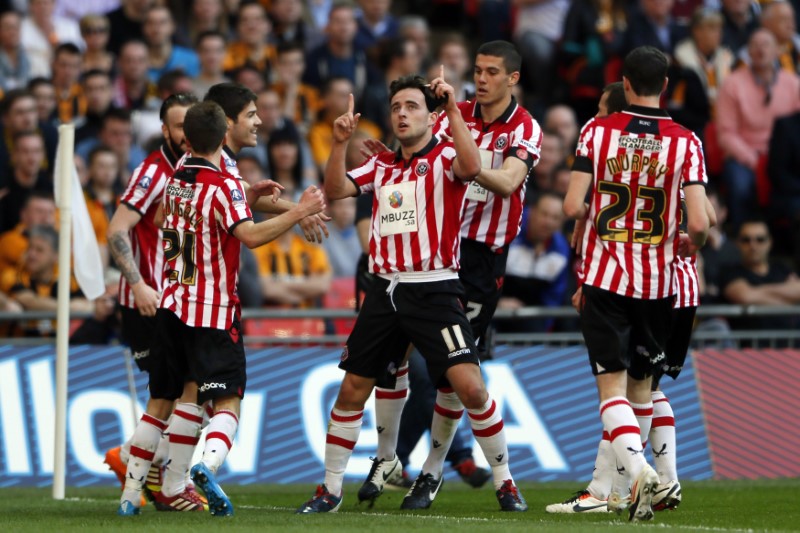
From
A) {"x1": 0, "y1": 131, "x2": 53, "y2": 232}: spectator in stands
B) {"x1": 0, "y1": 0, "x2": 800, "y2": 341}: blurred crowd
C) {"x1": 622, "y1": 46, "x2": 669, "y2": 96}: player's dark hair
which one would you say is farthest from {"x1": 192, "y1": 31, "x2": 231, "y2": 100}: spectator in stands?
{"x1": 622, "y1": 46, "x2": 669, "y2": 96}: player's dark hair

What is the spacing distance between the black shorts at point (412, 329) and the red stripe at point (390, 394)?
622 millimetres

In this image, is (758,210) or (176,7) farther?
(176,7)

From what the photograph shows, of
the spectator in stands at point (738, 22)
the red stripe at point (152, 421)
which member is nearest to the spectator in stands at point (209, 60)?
the spectator in stands at point (738, 22)

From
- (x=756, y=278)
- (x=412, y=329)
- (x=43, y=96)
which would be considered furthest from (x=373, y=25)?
(x=412, y=329)

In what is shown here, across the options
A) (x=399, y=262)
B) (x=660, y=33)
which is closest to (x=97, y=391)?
(x=399, y=262)

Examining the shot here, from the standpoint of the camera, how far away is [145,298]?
28.8ft

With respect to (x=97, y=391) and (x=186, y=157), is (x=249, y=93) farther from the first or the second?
(x=97, y=391)

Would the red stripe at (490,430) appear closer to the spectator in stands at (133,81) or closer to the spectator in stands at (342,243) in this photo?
the spectator in stands at (342,243)

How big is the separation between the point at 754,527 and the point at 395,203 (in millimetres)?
2597

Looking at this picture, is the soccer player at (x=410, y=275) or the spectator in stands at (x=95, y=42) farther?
the spectator in stands at (x=95, y=42)

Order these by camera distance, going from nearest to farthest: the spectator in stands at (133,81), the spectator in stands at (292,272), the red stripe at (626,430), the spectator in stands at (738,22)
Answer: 1. the red stripe at (626,430)
2. the spectator in stands at (292,272)
3. the spectator in stands at (133,81)
4. the spectator in stands at (738,22)

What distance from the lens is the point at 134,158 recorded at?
565 inches

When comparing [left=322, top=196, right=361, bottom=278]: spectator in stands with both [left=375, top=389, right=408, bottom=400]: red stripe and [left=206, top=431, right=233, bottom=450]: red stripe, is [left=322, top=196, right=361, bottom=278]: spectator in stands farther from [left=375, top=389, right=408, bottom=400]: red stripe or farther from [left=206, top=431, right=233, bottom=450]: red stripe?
[left=206, top=431, right=233, bottom=450]: red stripe

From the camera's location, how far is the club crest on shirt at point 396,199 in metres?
8.20
